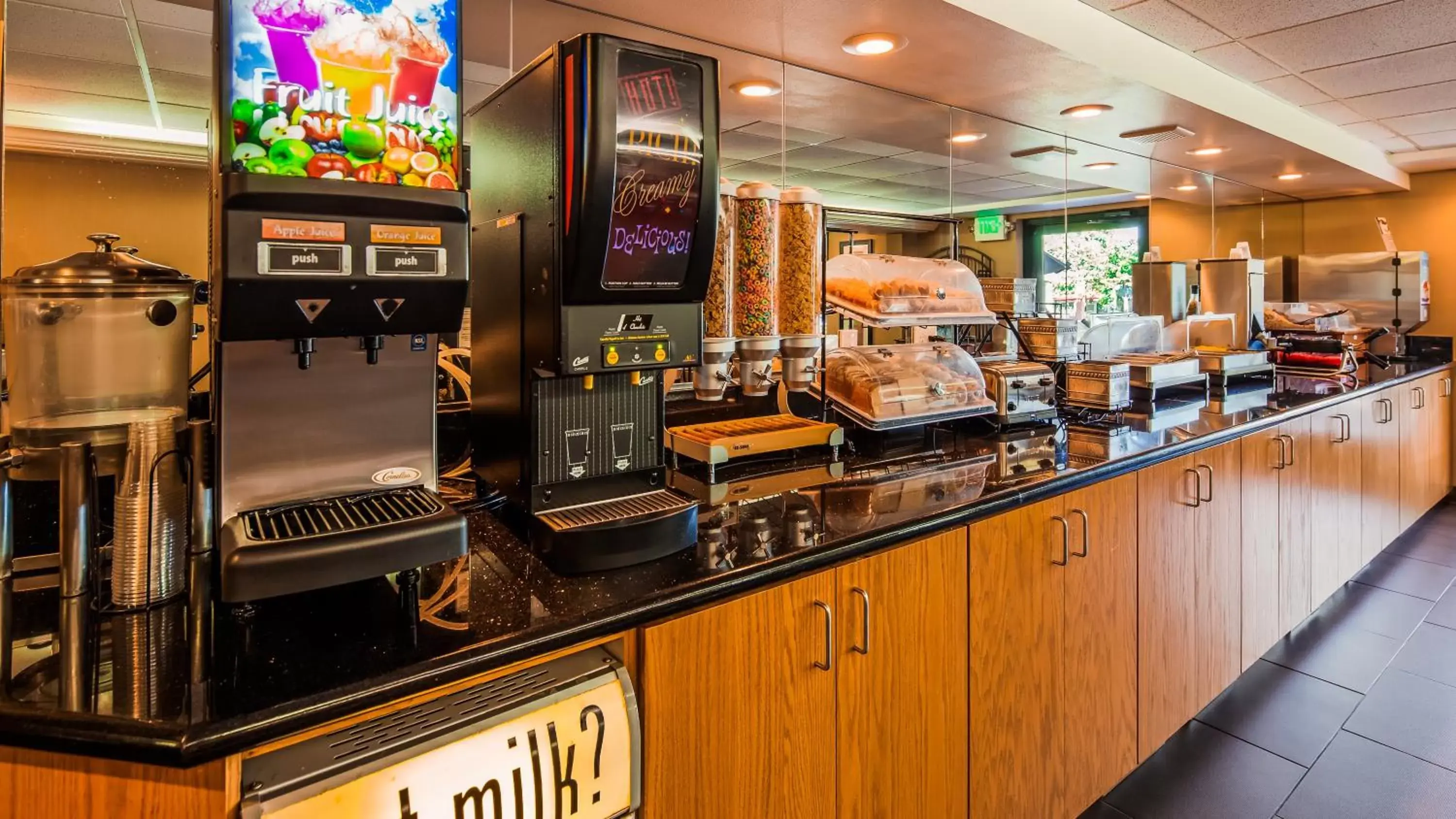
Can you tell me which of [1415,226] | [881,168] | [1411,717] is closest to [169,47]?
[881,168]

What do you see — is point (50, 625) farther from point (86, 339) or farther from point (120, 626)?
point (86, 339)

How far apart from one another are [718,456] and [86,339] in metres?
1.14

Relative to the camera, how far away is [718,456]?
180 cm

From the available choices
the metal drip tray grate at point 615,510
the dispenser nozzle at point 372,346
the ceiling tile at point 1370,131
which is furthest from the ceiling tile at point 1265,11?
the dispenser nozzle at point 372,346

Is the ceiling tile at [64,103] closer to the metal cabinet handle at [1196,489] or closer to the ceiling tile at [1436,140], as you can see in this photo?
the metal cabinet handle at [1196,489]

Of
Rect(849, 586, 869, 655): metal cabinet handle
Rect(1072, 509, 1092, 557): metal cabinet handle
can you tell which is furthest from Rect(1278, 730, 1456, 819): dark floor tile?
Rect(849, 586, 869, 655): metal cabinet handle

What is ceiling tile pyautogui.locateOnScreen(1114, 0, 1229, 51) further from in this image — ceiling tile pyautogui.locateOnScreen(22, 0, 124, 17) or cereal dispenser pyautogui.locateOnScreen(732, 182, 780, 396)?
ceiling tile pyautogui.locateOnScreen(22, 0, 124, 17)

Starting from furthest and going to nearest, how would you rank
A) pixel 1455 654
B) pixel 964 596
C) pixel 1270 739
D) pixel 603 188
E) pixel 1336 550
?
1. pixel 1336 550
2. pixel 1455 654
3. pixel 1270 739
4. pixel 964 596
5. pixel 603 188

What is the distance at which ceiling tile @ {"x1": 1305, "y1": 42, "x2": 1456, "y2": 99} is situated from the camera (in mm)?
3158

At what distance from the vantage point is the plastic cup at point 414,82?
1050 mm

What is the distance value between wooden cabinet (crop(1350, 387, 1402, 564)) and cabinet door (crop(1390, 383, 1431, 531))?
82 millimetres

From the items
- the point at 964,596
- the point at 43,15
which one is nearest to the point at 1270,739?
the point at 964,596

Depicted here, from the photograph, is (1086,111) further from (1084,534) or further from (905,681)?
(905,681)

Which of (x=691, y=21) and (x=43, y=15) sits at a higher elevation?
(x=691, y=21)
